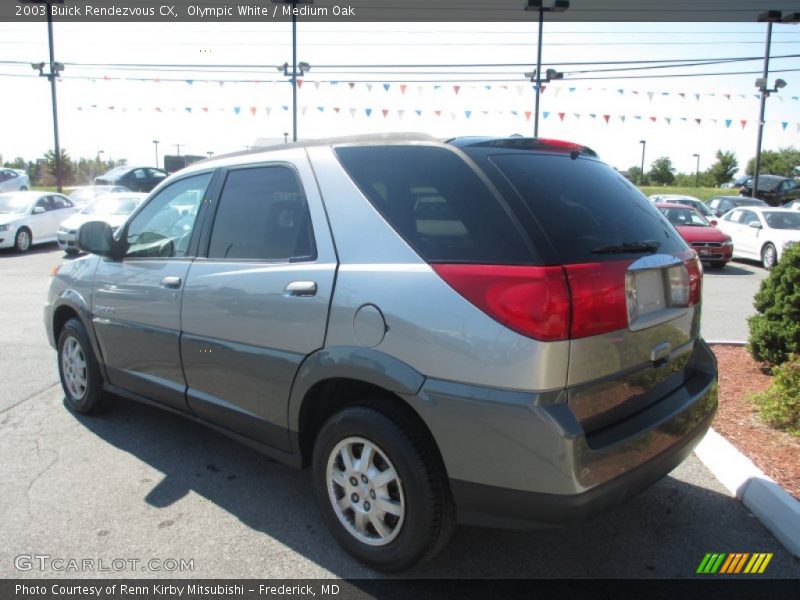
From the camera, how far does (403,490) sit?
8.23ft

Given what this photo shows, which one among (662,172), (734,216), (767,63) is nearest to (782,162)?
(662,172)

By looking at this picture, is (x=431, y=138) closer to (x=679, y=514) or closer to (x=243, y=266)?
(x=243, y=266)

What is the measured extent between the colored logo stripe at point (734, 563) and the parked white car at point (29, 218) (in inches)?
666

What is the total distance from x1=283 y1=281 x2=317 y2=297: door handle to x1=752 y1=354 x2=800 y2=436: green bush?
3.30 meters

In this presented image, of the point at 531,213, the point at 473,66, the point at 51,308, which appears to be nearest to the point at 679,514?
the point at 531,213

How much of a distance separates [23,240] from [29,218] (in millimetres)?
654

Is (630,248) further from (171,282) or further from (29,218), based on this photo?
(29,218)

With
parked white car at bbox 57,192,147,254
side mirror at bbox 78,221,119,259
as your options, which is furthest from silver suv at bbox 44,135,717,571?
parked white car at bbox 57,192,147,254

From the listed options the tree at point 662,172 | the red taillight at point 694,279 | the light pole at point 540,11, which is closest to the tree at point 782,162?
the tree at point 662,172

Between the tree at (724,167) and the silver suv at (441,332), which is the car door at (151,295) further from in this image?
the tree at (724,167)

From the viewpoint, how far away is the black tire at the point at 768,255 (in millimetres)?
15125

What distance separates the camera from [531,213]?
2.35 m

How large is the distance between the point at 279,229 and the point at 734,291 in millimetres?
11095

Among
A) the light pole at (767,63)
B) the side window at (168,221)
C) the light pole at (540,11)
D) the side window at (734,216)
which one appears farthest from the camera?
the light pole at (767,63)
